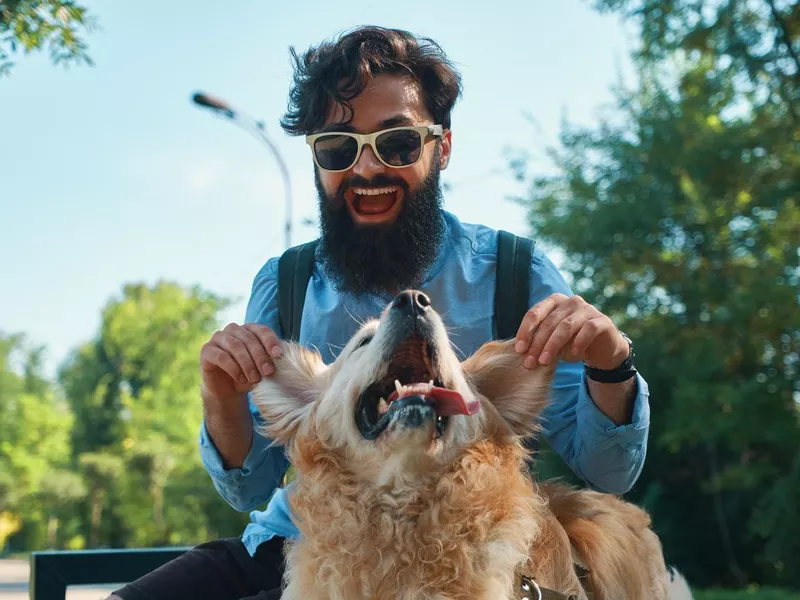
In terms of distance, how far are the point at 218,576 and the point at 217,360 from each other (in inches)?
35.8

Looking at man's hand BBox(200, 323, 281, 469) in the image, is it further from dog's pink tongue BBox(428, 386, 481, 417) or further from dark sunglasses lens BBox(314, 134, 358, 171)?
dark sunglasses lens BBox(314, 134, 358, 171)

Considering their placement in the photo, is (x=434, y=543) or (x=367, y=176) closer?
(x=434, y=543)

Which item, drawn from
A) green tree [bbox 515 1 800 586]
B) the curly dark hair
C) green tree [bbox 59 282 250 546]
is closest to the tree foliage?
green tree [bbox 59 282 250 546]

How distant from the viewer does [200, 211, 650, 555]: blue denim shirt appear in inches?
114

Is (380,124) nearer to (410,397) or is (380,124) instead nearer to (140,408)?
(410,397)

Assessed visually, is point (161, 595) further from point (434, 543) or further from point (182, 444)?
point (182, 444)

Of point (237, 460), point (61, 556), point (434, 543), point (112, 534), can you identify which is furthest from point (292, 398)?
point (112, 534)

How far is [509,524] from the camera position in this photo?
8.42 feet

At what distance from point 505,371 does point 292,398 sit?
2.51 feet

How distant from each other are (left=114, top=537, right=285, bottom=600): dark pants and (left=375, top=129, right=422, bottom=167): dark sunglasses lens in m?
1.59

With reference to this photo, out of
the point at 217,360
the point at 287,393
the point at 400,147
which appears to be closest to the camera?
the point at 217,360

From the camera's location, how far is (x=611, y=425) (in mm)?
2793

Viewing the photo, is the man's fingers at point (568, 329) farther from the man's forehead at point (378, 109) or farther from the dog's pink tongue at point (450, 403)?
the man's forehead at point (378, 109)

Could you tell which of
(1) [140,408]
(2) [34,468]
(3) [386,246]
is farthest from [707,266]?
(2) [34,468]
